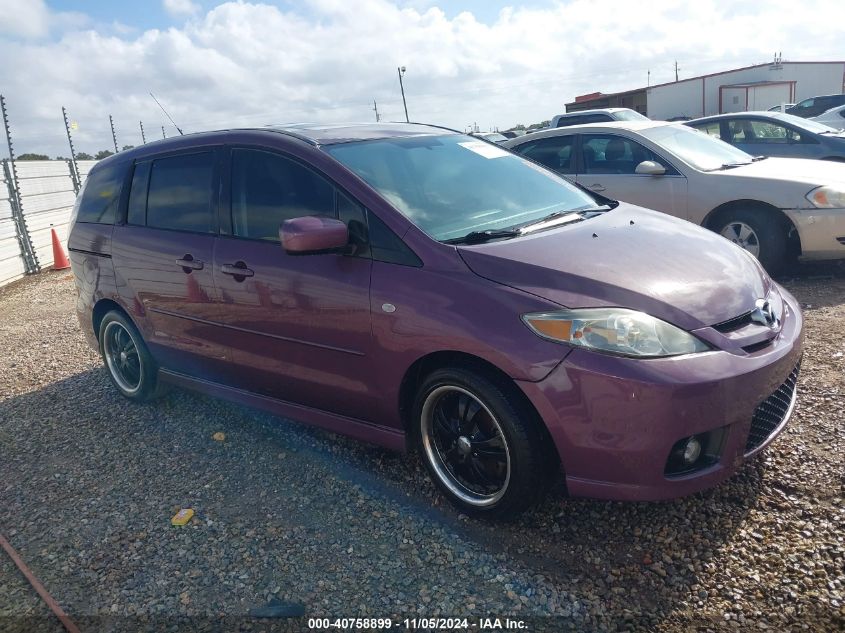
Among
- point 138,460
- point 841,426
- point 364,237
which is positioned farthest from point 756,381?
point 138,460

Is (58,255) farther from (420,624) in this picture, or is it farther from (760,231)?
(420,624)

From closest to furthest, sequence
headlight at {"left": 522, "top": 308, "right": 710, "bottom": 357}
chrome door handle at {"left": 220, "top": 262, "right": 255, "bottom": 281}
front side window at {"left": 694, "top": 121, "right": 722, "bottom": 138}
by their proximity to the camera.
→ headlight at {"left": 522, "top": 308, "right": 710, "bottom": 357}
chrome door handle at {"left": 220, "top": 262, "right": 255, "bottom": 281}
front side window at {"left": 694, "top": 121, "right": 722, "bottom": 138}

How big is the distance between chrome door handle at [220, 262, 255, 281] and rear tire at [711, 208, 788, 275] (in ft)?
15.2

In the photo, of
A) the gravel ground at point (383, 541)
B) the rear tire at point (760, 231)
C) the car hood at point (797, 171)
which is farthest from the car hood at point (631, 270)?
the car hood at point (797, 171)

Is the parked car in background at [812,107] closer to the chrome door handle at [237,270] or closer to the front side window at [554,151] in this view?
the front side window at [554,151]

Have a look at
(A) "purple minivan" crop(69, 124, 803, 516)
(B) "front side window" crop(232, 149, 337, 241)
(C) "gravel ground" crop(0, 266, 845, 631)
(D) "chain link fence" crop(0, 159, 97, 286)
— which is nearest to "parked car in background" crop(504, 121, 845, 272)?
(C) "gravel ground" crop(0, 266, 845, 631)

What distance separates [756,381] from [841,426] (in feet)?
4.00

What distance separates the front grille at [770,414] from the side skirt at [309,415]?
1.51m

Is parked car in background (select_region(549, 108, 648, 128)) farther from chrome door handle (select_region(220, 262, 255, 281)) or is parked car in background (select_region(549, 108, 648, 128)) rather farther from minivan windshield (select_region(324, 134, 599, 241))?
chrome door handle (select_region(220, 262, 255, 281))

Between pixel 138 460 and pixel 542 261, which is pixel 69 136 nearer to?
pixel 138 460

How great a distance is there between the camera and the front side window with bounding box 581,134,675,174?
282 inches

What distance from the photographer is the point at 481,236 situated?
3.19m

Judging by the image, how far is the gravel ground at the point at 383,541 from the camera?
8.26 feet

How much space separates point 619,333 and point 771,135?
1002 centimetres
